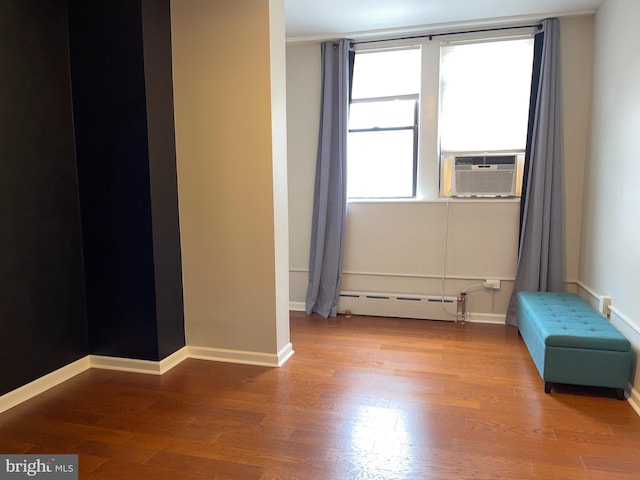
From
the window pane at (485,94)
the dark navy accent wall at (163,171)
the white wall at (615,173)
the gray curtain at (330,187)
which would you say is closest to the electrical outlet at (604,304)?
the white wall at (615,173)

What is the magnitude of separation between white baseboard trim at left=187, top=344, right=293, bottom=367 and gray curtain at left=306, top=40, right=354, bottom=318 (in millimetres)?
1118

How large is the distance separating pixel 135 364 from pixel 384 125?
2994 mm

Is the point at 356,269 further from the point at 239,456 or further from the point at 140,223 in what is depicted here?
the point at 239,456

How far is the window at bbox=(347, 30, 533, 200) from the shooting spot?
374 centimetres

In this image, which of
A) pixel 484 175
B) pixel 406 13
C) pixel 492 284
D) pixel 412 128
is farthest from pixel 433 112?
pixel 492 284

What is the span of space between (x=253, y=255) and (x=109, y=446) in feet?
4.47

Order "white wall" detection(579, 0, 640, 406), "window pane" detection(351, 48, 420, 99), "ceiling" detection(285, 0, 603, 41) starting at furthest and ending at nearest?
"window pane" detection(351, 48, 420, 99)
"ceiling" detection(285, 0, 603, 41)
"white wall" detection(579, 0, 640, 406)

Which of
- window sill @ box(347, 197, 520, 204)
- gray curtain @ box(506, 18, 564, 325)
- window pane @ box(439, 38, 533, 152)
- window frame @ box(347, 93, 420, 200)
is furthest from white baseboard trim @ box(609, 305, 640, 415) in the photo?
window frame @ box(347, 93, 420, 200)

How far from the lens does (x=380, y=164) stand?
4.13m

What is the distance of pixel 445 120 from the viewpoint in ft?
12.8

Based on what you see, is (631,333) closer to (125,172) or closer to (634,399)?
(634,399)

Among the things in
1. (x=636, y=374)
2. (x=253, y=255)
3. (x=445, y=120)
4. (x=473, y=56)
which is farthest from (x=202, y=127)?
(x=636, y=374)

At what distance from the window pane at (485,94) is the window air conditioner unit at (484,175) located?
140 mm

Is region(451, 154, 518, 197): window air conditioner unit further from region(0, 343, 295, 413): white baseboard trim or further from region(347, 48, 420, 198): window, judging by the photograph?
region(0, 343, 295, 413): white baseboard trim
